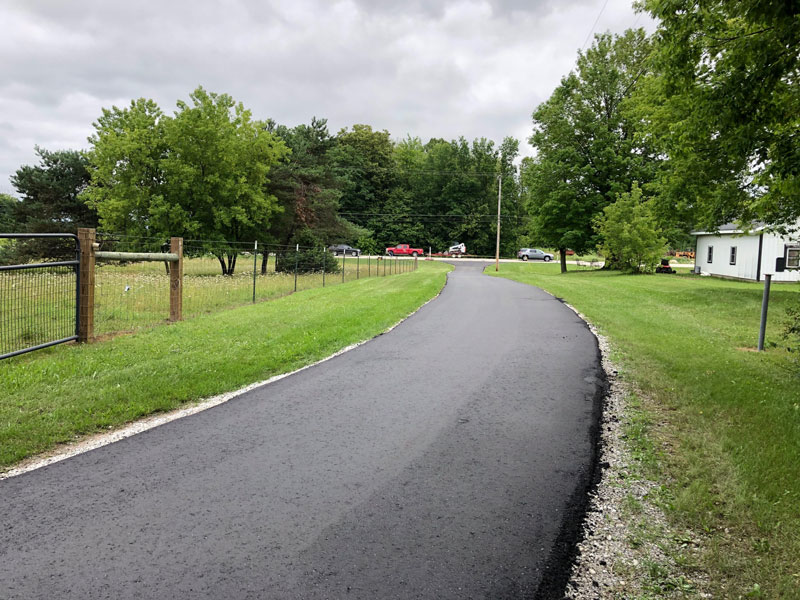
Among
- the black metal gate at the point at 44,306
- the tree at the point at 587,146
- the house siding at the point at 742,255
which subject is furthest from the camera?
the tree at the point at 587,146

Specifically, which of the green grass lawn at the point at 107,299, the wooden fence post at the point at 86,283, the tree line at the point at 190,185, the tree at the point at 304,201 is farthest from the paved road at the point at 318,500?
the tree at the point at 304,201

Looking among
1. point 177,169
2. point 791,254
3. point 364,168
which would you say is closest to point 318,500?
point 177,169

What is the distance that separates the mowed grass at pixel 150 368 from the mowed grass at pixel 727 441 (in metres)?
4.61

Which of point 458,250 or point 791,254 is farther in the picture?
point 458,250

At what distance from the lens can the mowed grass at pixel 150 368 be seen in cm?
483

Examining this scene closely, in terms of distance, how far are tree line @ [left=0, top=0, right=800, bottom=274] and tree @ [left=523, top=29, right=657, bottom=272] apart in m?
0.11

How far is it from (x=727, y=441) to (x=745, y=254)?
28908 millimetres

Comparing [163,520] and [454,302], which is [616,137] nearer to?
[454,302]

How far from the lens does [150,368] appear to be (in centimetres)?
669

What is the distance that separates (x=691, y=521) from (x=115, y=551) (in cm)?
337

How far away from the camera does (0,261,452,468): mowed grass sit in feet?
15.8

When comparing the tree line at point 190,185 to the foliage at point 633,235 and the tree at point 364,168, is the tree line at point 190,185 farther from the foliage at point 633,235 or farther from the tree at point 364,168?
the tree at point 364,168

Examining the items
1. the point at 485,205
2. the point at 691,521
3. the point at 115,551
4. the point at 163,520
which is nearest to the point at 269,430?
the point at 163,520

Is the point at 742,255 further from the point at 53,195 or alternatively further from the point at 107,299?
the point at 53,195
